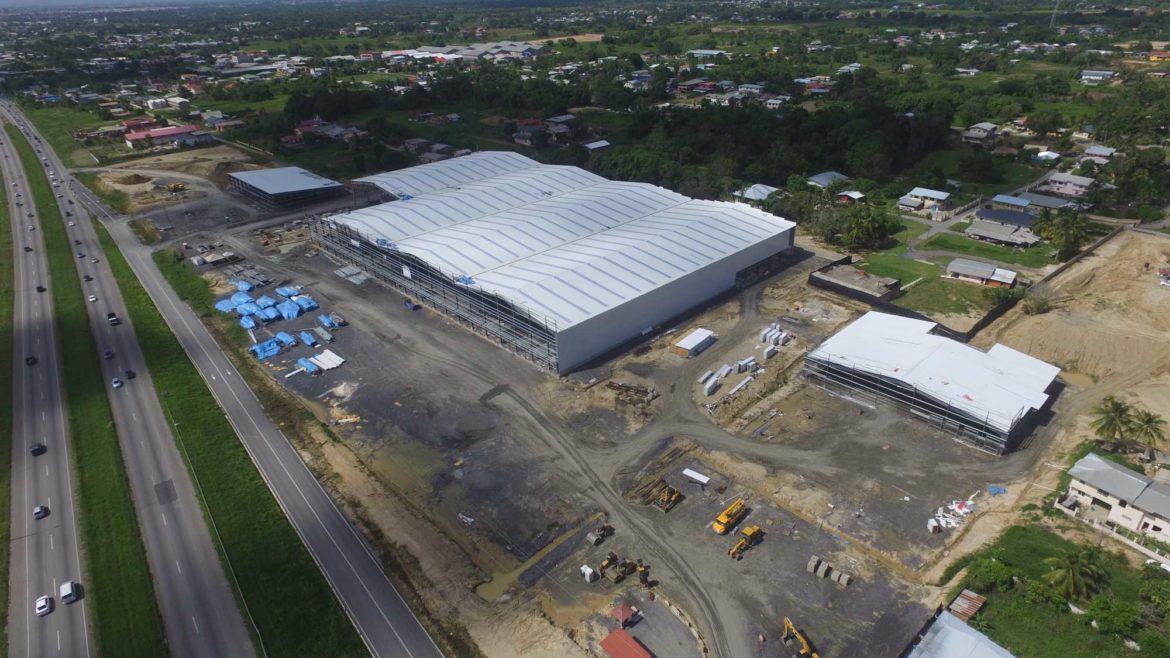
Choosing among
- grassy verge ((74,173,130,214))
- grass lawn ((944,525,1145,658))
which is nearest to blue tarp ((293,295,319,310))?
grassy verge ((74,173,130,214))

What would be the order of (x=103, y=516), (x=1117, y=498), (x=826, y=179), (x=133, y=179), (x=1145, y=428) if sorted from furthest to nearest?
(x=133, y=179) < (x=826, y=179) < (x=1145, y=428) < (x=103, y=516) < (x=1117, y=498)

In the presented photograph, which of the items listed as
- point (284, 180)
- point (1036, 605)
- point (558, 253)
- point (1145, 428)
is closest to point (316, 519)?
point (558, 253)

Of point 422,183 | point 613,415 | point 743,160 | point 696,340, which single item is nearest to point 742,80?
point 743,160

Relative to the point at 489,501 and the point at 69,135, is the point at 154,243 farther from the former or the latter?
the point at 69,135

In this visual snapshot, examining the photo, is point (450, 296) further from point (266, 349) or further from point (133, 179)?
point (133, 179)

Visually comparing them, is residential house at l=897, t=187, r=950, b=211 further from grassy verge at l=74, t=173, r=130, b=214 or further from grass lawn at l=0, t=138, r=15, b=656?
grassy verge at l=74, t=173, r=130, b=214
